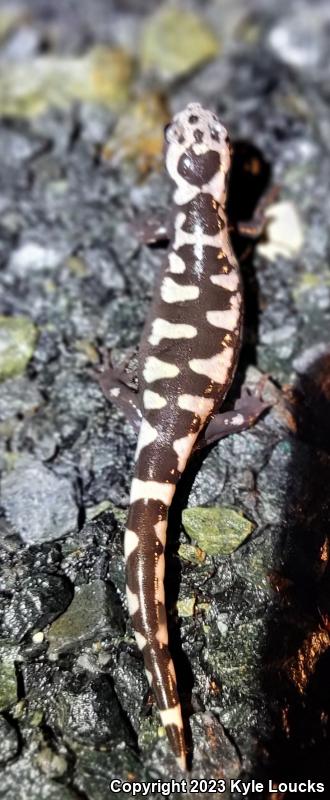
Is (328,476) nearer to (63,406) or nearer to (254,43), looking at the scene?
(63,406)

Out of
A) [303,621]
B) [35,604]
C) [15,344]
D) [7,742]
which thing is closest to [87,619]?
[35,604]

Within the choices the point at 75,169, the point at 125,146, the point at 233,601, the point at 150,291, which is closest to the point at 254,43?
the point at 125,146

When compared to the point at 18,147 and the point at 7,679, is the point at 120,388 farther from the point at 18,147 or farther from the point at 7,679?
the point at 18,147

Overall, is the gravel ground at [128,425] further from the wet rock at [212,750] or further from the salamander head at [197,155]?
the salamander head at [197,155]

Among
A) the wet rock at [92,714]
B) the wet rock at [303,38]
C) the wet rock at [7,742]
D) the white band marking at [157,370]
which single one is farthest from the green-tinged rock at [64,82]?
the wet rock at [7,742]

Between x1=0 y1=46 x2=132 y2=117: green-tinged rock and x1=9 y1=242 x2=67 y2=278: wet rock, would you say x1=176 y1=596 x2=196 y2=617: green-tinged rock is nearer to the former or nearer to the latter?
x1=9 y1=242 x2=67 y2=278: wet rock

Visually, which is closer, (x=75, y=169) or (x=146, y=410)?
(x=146, y=410)
